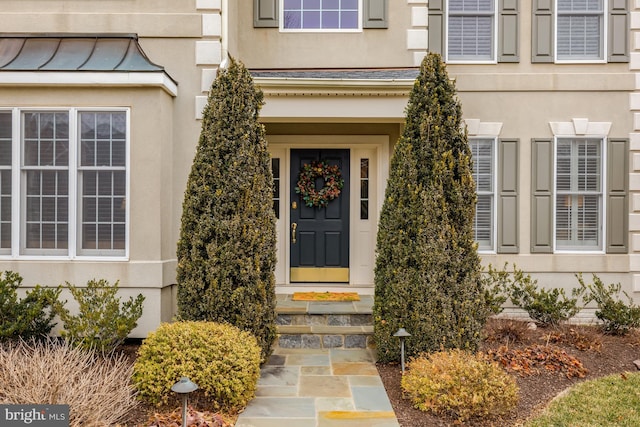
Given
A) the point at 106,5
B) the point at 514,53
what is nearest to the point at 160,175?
the point at 106,5

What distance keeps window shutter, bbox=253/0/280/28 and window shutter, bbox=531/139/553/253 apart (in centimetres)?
439

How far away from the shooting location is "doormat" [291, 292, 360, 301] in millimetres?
7098

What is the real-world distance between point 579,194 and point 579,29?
8.24 ft

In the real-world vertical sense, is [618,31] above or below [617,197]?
above

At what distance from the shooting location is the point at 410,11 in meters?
7.25

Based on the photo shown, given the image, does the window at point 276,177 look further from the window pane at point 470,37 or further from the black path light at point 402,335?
the black path light at point 402,335

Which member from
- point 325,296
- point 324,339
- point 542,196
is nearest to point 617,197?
point 542,196

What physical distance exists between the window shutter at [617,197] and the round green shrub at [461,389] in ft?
12.6

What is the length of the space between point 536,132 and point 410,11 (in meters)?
2.65

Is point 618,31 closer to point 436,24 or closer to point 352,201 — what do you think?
point 436,24

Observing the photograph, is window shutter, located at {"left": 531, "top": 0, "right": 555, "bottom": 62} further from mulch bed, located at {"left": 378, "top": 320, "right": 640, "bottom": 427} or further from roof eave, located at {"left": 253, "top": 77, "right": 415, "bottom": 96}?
mulch bed, located at {"left": 378, "top": 320, "right": 640, "bottom": 427}

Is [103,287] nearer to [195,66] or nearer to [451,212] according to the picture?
[195,66]

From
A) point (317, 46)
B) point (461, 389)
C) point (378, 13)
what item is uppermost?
point (378, 13)

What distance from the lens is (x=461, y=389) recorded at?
4.19 meters
